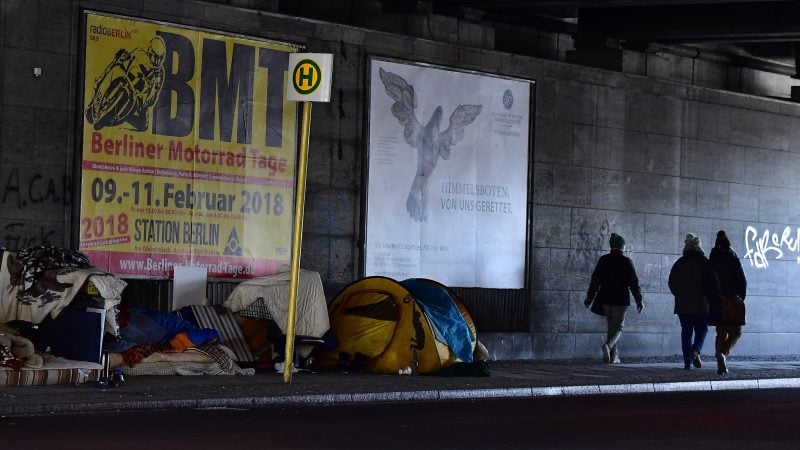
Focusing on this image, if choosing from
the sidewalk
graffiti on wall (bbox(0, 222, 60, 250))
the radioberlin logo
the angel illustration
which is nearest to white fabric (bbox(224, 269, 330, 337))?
the sidewalk

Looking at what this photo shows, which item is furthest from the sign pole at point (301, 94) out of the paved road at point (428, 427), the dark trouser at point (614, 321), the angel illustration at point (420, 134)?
the dark trouser at point (614, 321)

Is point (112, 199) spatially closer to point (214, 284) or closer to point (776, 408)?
point (214, 284)

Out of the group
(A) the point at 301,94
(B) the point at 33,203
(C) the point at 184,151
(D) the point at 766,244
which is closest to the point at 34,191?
(B) the point at 33,203

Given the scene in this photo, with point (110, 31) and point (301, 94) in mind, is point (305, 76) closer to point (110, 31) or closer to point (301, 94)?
point (301, 94)

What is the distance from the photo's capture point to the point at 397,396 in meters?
15.6

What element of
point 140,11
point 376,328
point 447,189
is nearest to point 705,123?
point 447,189

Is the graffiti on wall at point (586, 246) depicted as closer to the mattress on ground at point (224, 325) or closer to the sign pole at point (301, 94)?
the mattress on ground at point (224, 325)

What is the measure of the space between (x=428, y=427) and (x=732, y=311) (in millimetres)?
9694

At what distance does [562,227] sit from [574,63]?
2.61 m

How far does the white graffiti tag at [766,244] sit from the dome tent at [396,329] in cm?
898

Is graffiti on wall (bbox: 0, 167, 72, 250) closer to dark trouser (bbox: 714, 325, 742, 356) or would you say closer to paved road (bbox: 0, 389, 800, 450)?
paved road (bbox: 0, 389, 800, 450)

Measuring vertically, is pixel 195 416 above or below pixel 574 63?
below

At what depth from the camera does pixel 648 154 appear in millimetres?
24859

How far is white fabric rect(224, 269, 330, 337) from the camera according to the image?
17.8 metres
